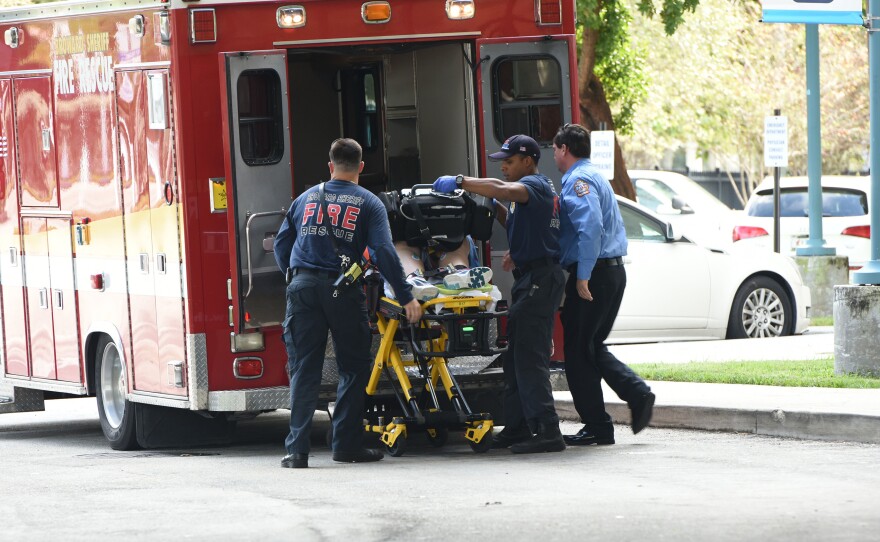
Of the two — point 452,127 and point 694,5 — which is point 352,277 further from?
point 694,5

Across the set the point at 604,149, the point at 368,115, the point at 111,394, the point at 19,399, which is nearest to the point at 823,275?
the point at 604,149

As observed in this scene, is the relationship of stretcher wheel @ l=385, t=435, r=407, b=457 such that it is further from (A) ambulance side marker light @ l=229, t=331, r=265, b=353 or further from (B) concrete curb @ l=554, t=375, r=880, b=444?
(B) concrete curb @ l=554, t=375, r=880, b=444

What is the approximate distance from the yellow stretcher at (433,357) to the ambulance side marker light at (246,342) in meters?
0.75

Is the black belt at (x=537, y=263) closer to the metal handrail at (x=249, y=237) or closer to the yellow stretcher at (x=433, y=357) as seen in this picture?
the yellow stretcher at (x=433, y=357)

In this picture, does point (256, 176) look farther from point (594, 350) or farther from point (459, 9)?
point (594, 350)

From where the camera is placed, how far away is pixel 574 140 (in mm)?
10000

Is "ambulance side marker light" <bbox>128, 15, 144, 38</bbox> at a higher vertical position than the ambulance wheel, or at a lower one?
higher

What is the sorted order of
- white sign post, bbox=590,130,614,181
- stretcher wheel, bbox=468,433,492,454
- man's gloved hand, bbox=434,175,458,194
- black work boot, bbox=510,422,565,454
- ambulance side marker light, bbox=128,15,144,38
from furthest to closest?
1. white sign post, bbox=590,130,614,181
2. ambulance side marker light, bbox=128,15,144,38
3. stretcher wheel, bbox=468,433,492,454
4. black work boot, bbox=510,422,565,454
5. man's gloved hand, bbox=434,175,458,194

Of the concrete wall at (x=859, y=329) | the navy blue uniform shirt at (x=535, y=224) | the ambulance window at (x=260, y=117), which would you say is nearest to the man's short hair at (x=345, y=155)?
the ambulance window at (x=260, y=117)

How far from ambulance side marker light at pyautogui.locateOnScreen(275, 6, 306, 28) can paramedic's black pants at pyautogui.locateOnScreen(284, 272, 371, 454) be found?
1.56 metres

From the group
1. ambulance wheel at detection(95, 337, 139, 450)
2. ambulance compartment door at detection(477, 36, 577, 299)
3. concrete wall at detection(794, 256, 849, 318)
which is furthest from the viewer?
concrete wall at detection(794, 256, 849, 318)

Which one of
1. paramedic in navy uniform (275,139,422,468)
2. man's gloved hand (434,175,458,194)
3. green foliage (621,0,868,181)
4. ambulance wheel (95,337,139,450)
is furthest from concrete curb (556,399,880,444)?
green foliage (621,0,868,181)

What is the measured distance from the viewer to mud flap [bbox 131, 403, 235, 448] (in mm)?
10828

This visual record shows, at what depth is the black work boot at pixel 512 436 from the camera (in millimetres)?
10055
